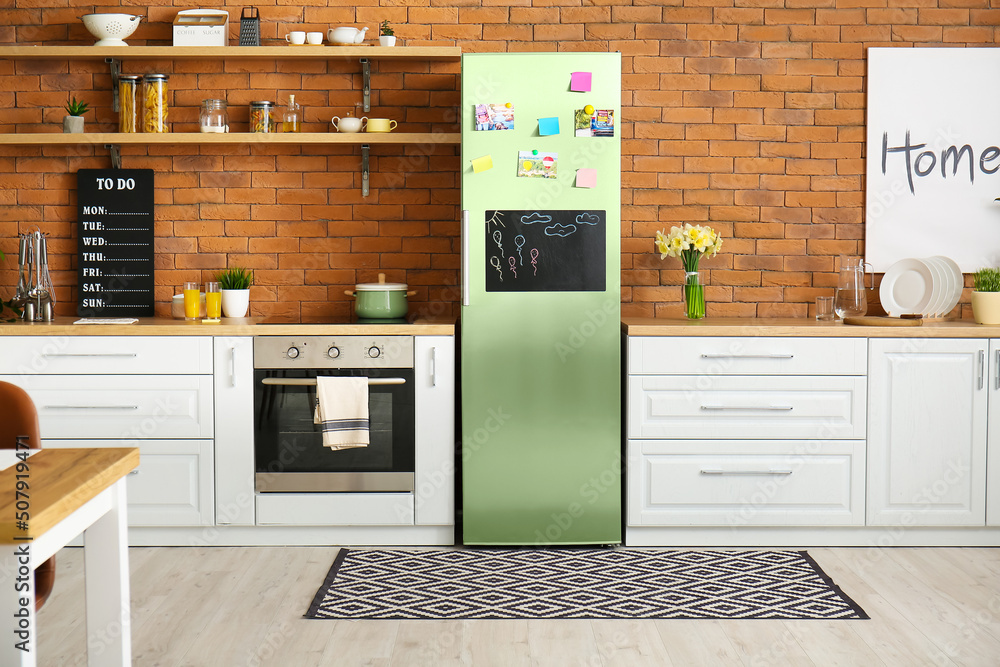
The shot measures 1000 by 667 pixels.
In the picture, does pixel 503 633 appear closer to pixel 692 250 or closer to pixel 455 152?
pixel 692 250

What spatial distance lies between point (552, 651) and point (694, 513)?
1.10 m

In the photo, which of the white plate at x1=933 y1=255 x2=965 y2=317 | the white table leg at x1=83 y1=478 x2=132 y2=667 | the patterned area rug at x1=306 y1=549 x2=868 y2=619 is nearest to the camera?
the white table leg at x1=83 y1=478 x2=132 y2=667

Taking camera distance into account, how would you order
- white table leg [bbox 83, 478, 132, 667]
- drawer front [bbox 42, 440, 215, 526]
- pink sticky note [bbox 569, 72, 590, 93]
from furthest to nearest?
drawer front [bbox 42, 440, 215, 526] → pink sticky note [bbox 569, 72, 590, 93] → white table leg [bbox 83, 478, 132, 667]

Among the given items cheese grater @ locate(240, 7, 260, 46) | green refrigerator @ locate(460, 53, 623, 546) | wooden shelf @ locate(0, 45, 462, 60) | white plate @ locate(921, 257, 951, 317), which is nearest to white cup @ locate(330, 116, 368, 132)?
wooden shelf @ locate(0, 45, 462, 60)

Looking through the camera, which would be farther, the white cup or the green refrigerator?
the white cup

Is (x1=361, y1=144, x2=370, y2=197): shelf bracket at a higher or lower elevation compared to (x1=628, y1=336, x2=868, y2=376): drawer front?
higher

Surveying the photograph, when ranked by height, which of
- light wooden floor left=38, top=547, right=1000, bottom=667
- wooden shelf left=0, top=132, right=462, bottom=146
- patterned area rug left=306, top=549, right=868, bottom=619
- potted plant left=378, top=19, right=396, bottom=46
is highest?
potted plant left=378, top=19, right=396, bottom=46

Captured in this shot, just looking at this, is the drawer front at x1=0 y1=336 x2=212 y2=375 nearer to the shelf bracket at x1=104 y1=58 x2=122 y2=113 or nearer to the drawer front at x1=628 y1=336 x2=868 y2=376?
the shelf bracket at x1=104 y1=58 x2=122 y2=113

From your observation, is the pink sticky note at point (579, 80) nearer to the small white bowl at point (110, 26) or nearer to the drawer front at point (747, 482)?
the drawer front at point (747, 482)

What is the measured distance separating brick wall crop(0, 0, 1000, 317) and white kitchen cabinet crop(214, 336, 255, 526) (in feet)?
2.02

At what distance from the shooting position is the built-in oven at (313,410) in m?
3.32

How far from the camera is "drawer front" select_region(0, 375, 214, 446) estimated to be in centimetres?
332

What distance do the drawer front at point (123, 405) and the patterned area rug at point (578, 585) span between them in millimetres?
812

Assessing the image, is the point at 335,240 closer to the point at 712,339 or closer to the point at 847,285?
the point at 712,339
